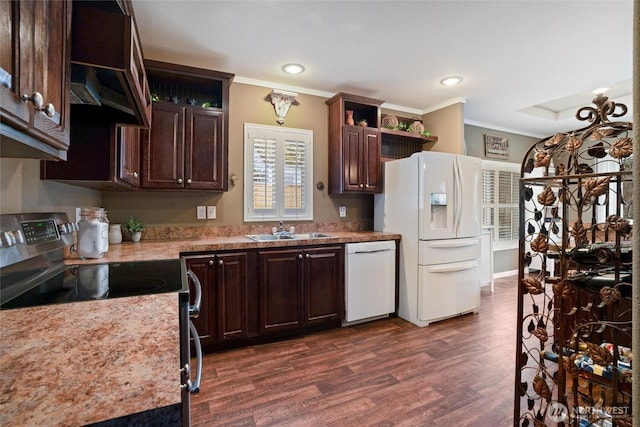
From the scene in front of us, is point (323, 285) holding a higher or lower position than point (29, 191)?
lower

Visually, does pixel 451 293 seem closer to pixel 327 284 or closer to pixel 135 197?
pixel 327 284

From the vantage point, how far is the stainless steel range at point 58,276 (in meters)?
1.11

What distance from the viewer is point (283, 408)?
71.7 inches

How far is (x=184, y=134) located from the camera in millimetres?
2672

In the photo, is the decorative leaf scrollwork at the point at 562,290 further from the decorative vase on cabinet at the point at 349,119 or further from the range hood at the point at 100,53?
the decorative vase on cabinet at the point at 349,119

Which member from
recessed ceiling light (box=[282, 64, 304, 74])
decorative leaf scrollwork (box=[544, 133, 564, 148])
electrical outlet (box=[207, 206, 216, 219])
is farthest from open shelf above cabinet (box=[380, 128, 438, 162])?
decorative leaf scrollwork (box=[544, 133, 564, 148])

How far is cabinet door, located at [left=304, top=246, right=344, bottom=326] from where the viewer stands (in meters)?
2.86

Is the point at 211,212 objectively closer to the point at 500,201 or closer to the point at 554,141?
the point at 554,141

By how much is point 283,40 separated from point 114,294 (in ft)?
7.29

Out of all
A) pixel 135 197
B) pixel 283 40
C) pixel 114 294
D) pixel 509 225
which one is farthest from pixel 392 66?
pixel 509 225

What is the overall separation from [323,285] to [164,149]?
73.1 inches

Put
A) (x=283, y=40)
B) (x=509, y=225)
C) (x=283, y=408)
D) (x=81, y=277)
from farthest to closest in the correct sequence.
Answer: (x=509, y=225)
(x=283, y=40)
(x=283, y=408)
(x=81, y=277)

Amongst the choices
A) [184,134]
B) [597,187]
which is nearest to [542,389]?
[597,187]

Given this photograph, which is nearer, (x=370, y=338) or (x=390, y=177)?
(x=370, y=338)
